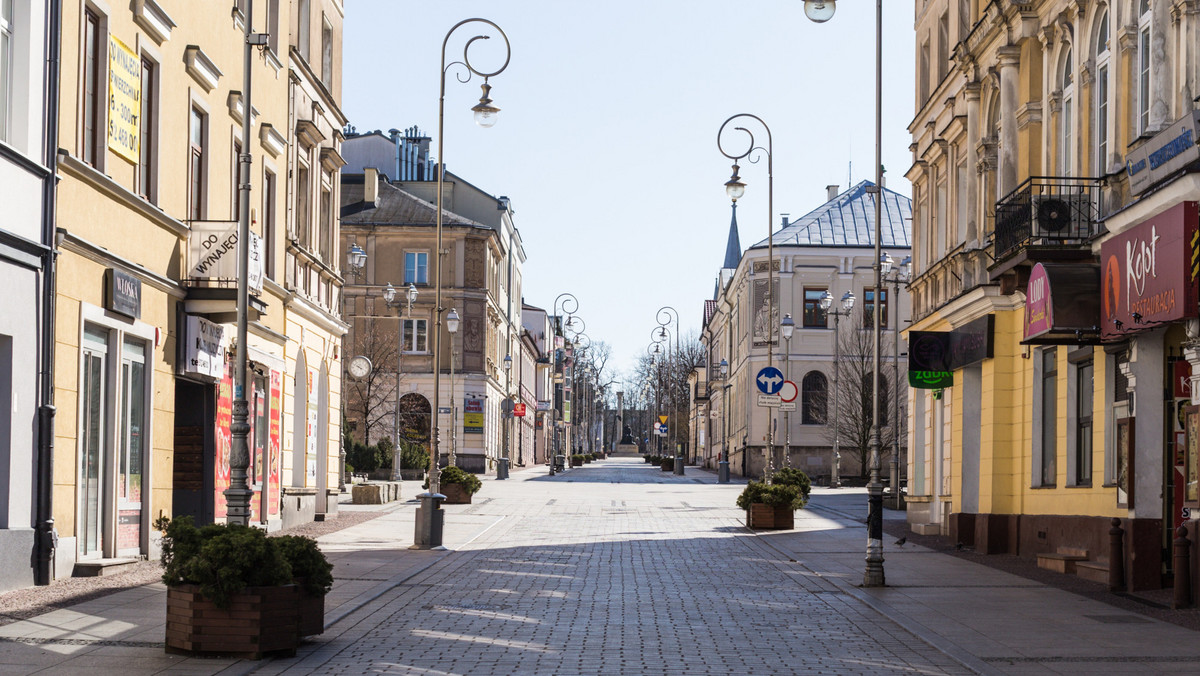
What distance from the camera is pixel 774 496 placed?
27781 millimetres

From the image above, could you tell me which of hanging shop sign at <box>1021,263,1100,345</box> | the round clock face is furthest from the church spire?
hanging shop sign at <box>1021,263,1100,345</box>

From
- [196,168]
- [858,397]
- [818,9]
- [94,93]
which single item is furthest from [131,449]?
[858,397]

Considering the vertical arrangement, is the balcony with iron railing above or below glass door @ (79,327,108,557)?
above

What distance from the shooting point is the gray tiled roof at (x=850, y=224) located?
64.9 m

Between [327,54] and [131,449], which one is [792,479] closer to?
[327,54]

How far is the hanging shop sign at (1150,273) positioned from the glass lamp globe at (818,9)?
4818mm

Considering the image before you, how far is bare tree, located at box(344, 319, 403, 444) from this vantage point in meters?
58.0

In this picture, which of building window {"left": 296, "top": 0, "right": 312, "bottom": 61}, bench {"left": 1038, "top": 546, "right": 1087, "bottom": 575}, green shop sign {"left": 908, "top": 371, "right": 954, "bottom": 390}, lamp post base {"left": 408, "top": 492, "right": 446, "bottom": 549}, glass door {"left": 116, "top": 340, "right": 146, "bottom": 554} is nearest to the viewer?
glass door {"left": 116, "top": 340, "right": 146, "bottom": 554}

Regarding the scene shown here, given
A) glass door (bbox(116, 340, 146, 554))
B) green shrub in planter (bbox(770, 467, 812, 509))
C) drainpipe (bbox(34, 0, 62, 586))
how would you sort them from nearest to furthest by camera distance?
drainpipe (bbox(34, 0, 62, 586))
glass door (bbox(116, 340, 146, 554))
green shrub in planter (bbox(770, 467, 812, 509))

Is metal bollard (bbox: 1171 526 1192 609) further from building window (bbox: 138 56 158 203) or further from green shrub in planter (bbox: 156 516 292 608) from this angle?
building window (bbox: 138 56 158 203)

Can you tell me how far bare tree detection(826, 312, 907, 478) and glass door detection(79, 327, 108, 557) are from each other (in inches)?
1500

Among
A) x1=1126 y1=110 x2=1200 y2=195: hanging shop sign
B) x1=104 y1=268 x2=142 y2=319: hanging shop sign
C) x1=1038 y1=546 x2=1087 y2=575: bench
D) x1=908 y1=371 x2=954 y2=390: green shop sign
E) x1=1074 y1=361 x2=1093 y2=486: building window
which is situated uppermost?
x1=1126 y1=110 x2=1200 y2=195: hanging shop sign

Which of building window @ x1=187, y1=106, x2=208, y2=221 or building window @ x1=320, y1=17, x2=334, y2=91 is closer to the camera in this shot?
building window @ x1=187, y1=106, x2=208, y2=221

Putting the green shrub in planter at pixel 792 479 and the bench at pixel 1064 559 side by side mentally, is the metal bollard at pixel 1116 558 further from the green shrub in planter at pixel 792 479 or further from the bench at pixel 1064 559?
the green shrub in planter at pixel 792 479
